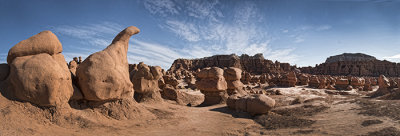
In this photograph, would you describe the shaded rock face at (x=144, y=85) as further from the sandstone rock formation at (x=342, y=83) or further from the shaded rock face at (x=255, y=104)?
the sandstone rock formation at (x=342, y=83)

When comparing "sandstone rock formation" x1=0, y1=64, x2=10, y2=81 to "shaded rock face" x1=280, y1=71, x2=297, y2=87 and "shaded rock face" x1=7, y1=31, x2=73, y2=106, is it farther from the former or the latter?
"shaded rock face" x1=280, y1=71, x2=297, y2=87

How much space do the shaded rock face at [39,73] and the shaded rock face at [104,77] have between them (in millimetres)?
362

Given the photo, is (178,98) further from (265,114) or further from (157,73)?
(265,114)

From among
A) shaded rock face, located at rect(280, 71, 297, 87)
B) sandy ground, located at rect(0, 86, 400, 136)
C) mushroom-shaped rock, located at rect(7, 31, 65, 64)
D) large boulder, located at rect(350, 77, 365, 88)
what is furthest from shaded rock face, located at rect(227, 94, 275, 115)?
large boulder, located at rect(350, 77, 365, 88)

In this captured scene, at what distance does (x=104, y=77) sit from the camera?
17.7 feet

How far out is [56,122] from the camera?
4410 mm

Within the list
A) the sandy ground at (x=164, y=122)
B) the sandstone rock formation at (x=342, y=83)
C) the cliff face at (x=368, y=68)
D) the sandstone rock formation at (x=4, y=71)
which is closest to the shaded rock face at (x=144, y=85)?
the sandy ground at (x=164, y=122)

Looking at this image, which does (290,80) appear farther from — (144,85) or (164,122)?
(164,122)

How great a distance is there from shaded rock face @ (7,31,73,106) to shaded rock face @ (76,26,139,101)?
1.19 ft

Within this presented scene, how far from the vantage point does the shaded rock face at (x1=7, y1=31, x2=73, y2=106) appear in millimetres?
→ 4152

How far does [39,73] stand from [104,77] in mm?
1408

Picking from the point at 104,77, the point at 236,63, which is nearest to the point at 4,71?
the point at 104,77

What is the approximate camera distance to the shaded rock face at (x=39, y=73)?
4152 millimetres

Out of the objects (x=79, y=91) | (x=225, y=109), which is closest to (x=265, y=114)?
(x=225, y=109)
